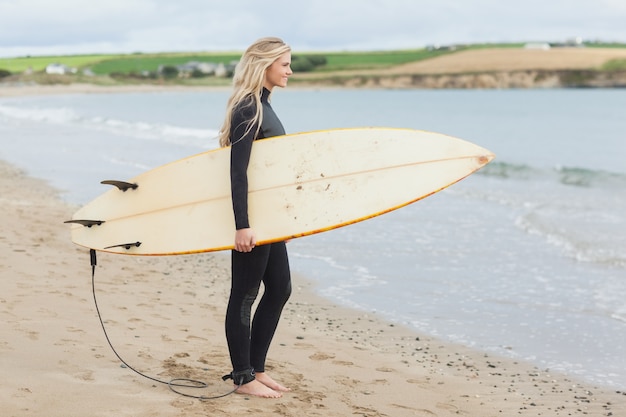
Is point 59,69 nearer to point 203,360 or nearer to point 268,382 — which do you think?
point 203,360

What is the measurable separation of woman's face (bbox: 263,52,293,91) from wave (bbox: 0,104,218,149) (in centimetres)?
1976

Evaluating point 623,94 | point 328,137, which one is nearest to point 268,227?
point 328,137

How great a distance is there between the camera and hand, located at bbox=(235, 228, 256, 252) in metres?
3.47

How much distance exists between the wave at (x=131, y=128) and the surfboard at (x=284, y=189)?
63.3 ft

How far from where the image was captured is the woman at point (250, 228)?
138 inches

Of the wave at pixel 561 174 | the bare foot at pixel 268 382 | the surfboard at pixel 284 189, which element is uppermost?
the surfboard at pixel 284 189

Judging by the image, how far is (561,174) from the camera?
62.4 feet

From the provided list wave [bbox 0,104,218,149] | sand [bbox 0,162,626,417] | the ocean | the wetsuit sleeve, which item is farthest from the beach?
wave [bbox 0,104,218,149]

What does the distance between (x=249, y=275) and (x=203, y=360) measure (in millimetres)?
1010

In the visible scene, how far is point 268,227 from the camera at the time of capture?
3.62m

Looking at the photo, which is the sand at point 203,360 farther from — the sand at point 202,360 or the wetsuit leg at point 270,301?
the wetsuit leg at point 270,301

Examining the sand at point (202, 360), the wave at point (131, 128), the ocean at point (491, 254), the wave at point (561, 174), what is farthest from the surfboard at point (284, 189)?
the wave at point (131, 128)

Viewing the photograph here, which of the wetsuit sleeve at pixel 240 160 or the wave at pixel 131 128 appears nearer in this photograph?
the wetsuit sleeve at pixel 240 160

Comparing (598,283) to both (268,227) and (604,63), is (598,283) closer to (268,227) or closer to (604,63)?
(268,227)
